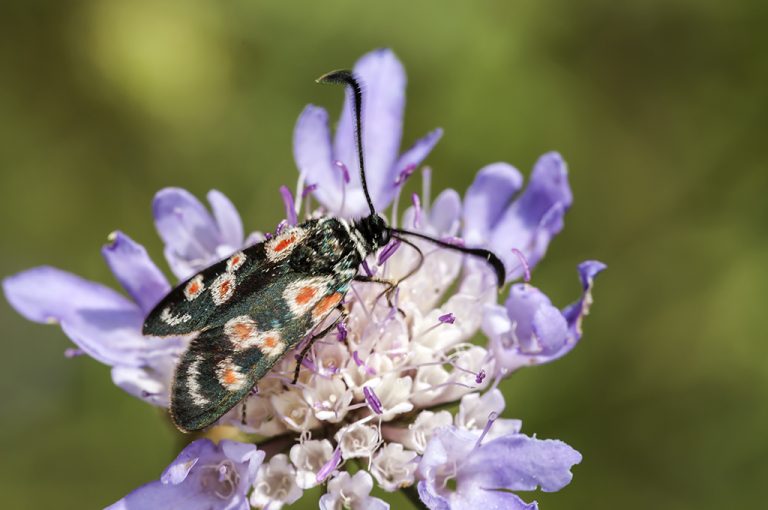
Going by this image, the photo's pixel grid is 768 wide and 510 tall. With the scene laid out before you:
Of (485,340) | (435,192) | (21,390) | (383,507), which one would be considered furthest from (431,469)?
(21,390)

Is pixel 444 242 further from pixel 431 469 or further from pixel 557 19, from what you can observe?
pixel 557 19

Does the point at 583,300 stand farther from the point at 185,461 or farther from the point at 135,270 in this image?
the point at 135,270

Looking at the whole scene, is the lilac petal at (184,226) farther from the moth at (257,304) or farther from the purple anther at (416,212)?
the purple anther at (416,212)

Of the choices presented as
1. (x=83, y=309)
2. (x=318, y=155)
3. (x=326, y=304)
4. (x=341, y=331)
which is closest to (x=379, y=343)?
(x=341, y=331)

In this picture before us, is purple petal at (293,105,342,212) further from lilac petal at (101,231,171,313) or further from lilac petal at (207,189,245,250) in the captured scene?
lilac petal at (101,231,171,313)

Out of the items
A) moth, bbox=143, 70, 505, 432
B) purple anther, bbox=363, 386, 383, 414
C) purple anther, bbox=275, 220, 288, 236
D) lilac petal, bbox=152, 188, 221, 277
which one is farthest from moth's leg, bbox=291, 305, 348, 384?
lilac petal, bbox=152, 188, 221, 277
